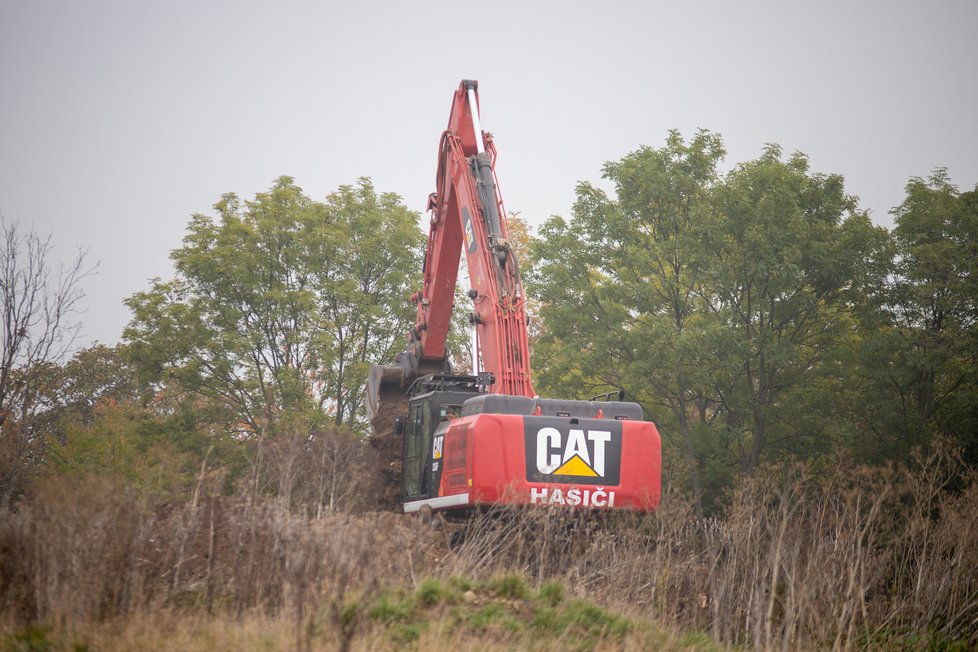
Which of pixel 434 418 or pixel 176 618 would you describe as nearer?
pixel 176 618

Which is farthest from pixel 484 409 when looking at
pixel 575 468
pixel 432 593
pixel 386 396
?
pixel 386 396

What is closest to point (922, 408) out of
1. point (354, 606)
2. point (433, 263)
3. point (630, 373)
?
point (630, 373)

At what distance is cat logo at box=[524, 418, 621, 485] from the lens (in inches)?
489

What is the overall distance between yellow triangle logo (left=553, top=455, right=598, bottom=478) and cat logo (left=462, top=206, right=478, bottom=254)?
425cm

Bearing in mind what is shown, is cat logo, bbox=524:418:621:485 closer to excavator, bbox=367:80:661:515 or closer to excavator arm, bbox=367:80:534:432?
excavator, bbox=367:80:661:515

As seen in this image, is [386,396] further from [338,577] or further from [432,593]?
[338,577]

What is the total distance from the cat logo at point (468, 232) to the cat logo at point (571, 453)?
3.94m

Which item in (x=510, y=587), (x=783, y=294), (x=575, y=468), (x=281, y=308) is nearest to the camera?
(x=510, y=587)

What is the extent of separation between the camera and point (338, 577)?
739cm

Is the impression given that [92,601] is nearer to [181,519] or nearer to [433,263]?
[181,519]

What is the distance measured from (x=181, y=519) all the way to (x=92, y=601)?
126cm

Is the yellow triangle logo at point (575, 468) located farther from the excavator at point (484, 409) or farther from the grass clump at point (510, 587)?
the grass clump at point (510, 587)

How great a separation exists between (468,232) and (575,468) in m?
4.95

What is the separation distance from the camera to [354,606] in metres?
8.12
